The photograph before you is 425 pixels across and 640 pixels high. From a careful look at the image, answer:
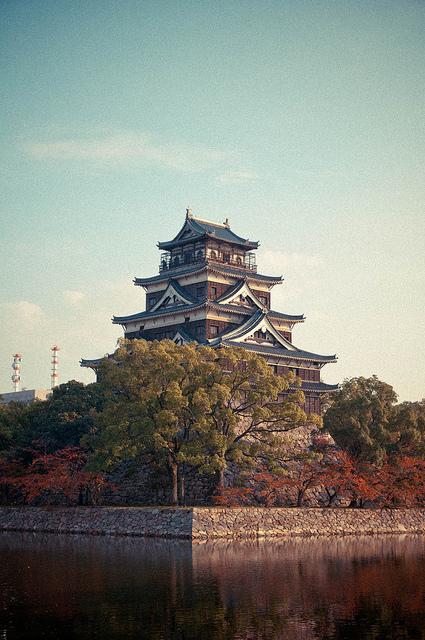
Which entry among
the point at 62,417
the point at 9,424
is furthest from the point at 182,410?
the point at 9,424

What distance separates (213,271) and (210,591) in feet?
108

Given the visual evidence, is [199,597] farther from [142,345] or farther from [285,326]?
[285,326]

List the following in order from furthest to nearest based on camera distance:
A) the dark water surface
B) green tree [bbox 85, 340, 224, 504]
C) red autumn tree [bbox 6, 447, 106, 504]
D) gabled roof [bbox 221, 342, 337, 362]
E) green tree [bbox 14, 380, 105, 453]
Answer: gabled roof [bbox 221, 342, 337, 362] < green tree [bbox 14, 380, 105, 453] < red autumn tree [bbox 6, 447, 106, 504] < green tree [bbox 85, 340, 224, 504] < the dark water surface

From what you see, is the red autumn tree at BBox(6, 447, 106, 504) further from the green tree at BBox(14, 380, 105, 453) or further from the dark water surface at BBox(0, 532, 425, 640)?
the dark water surface at BBox(0, 532, 425, 640)

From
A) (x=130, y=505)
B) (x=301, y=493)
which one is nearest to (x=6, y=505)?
(x=130, y=505)

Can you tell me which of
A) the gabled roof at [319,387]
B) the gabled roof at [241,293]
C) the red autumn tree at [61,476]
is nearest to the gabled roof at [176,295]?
the gabled roof at [241,293]

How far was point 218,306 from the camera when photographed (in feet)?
173

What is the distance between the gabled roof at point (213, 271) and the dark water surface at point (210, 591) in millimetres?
22932

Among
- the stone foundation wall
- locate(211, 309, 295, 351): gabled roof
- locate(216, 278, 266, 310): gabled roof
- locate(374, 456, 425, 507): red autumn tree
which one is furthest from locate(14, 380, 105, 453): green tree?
locate(374, 456, 425, 507): red autumn tree

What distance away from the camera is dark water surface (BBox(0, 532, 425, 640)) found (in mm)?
19203

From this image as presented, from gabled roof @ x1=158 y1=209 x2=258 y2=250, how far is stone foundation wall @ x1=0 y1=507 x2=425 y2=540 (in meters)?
21.3

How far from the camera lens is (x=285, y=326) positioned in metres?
58.2

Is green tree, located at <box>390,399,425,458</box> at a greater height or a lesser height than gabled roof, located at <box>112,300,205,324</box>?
lesser

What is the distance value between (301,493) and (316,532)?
254 centimetres
